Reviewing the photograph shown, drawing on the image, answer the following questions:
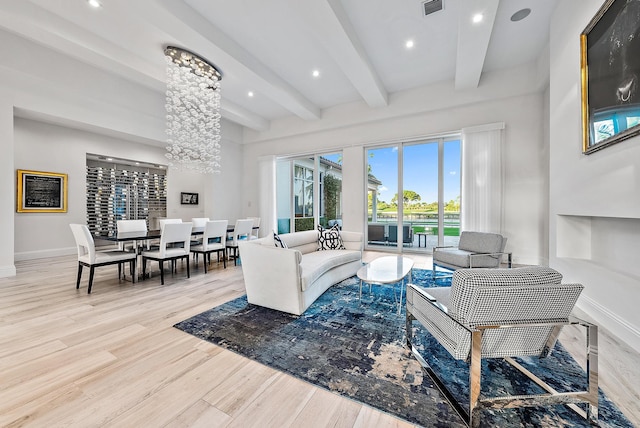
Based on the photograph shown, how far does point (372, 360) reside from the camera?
5.97 feet

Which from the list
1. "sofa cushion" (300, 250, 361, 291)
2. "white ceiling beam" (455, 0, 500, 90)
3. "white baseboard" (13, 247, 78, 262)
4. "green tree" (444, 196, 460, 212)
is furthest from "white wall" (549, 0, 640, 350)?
"white baseboard" (13, 247, 78, 262)

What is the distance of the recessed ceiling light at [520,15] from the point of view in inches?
128

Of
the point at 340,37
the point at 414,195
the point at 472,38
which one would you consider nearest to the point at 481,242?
the point at 414,195

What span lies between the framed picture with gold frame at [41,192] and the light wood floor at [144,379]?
371cm

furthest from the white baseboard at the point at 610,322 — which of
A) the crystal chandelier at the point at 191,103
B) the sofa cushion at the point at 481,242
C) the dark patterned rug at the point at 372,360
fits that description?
the crystal chandelier at the point at 191,103

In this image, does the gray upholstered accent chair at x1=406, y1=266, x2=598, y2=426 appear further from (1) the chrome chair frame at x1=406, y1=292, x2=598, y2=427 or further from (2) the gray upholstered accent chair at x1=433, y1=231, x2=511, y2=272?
(2) the gray upholstered accent chair at x1=433, y1=231, x2=511, y2=272

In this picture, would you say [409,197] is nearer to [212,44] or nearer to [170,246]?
[212,44]

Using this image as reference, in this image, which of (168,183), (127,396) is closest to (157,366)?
(127,396)

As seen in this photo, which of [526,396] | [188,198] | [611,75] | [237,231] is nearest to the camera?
[526,396]

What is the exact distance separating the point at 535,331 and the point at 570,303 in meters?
0.23

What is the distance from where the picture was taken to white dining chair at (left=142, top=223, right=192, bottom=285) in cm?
374

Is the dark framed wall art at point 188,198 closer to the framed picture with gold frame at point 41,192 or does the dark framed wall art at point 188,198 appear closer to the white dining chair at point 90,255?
the framed picture with gold frame at point 41,192

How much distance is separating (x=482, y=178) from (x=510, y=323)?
14.3ft

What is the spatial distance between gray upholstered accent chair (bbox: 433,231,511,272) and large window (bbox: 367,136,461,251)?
1.55 metres
